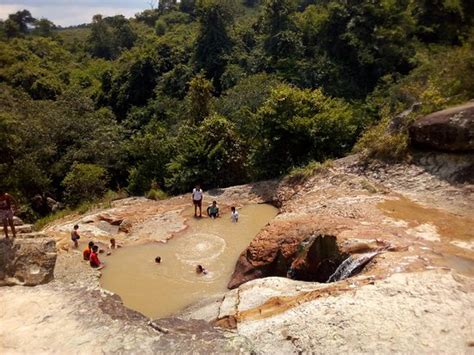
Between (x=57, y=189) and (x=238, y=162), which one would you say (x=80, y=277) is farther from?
(x=57, y=189)

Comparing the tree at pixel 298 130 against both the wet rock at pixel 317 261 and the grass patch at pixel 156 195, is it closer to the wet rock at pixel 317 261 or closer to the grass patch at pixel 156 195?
the grass patch at pixel 156 195

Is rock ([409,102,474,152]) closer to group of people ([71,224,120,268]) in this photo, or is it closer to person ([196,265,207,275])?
person ([196,265,207,275])

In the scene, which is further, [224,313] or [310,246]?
[310,246]

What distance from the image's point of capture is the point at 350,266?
10.2 meters

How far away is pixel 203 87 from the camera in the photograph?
1035 inches

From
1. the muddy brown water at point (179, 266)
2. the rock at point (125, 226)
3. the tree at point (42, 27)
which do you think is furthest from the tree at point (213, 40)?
the tree at point (42, 27)

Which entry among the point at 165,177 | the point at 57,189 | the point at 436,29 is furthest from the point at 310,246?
the point at 436,29

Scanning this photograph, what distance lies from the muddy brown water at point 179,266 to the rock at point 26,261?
6.40 ft

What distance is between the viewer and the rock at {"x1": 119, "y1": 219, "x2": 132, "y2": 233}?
16.8 metres

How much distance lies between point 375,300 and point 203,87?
19866 millimetres

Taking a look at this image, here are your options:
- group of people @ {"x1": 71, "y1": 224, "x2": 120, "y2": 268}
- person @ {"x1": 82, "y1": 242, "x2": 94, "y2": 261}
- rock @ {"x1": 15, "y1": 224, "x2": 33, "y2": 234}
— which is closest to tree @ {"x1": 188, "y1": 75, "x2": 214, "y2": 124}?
group of people @ {"x1": 71, "y1": 224, "x2": 120, "y2": 268}

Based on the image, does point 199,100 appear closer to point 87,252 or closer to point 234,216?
point 234,216

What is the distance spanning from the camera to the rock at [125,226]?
16786mm

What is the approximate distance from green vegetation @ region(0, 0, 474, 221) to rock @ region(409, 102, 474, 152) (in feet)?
2.84
